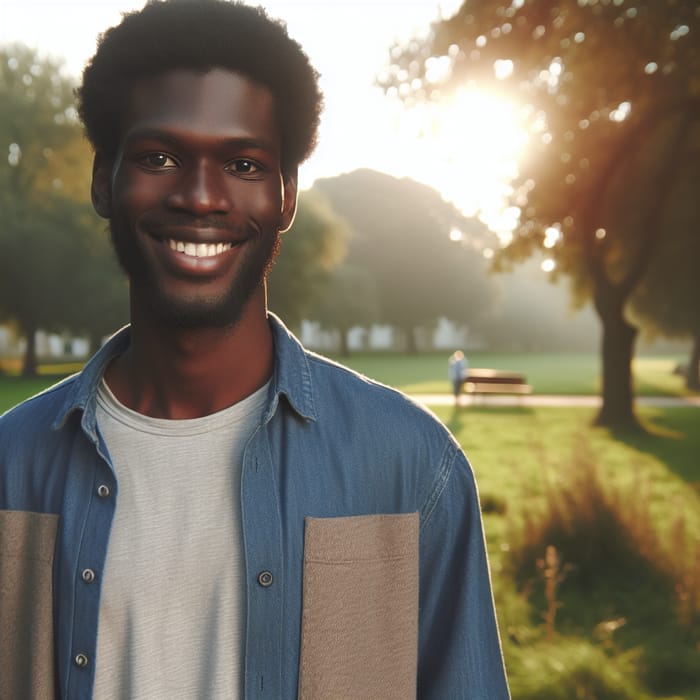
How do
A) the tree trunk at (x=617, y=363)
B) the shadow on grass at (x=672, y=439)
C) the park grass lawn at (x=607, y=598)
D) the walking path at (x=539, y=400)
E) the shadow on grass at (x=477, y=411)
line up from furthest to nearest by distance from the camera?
the walking path at (x=539, y=400), the shadow on grass at (x=477, y=411), the tree trunk at (x=617, y=363), the shadow on grass at (x=672, y=439), the park grass lawn at (x=607, y=598)

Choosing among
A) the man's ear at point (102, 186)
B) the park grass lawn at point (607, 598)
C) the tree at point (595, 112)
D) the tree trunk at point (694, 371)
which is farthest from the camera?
the tree trunk at point (694, 371)

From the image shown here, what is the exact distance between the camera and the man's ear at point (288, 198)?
85.8 inches

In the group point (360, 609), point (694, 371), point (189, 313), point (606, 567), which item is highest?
point (189, 313)

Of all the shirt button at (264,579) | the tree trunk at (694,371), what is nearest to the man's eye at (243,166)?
the shirt button at (264,579)

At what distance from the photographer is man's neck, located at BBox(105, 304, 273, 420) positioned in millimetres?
2035

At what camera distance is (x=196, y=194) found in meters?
1.94

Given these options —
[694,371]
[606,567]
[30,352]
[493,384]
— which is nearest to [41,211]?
[30,352]

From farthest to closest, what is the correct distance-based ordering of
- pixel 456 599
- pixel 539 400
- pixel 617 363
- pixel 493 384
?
pixel 539 400, pixel 493 384, pixel 617 363, pixel 456 599

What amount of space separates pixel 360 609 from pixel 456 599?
0.22m

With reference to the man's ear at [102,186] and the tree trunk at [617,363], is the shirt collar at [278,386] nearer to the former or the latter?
the man's ear at [102,186]

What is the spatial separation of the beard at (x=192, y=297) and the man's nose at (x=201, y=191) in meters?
0.11

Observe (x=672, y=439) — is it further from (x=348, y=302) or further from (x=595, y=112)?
(x=348, y=302)

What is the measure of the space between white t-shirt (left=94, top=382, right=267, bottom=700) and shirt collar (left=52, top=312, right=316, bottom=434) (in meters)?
0.15

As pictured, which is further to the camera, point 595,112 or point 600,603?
point 595,112
